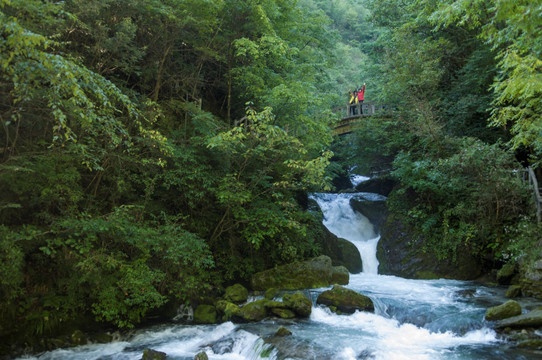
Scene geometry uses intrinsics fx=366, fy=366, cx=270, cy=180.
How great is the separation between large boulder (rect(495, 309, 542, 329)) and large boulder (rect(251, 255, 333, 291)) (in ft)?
16.0

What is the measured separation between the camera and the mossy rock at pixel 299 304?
8773 mm

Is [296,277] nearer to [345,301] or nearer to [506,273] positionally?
[345,301]

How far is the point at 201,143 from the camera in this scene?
9.80 metres

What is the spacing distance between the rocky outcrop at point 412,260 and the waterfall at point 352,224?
20.3 inches

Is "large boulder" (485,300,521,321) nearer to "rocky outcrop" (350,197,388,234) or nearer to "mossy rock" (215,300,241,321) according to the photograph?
"mossy rock" (215,300,241,321)

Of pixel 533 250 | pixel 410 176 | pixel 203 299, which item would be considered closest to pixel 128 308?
pixel 203 299

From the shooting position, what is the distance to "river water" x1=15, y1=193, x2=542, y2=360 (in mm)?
6668

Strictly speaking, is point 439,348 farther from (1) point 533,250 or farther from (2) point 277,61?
(2) point 277,61

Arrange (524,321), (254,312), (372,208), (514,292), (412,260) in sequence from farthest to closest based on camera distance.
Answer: (372,208)
(412,260)
(514,292)
(254,312)
(524,321)

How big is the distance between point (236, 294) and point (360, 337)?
3.52 metres

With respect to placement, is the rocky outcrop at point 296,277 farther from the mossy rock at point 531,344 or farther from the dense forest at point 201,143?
the mossy rock at point 531,344

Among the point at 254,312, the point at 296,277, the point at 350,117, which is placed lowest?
the point at 254,312

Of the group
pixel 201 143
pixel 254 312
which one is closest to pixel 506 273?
pixel 254 312

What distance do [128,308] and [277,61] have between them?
30.0 feet
